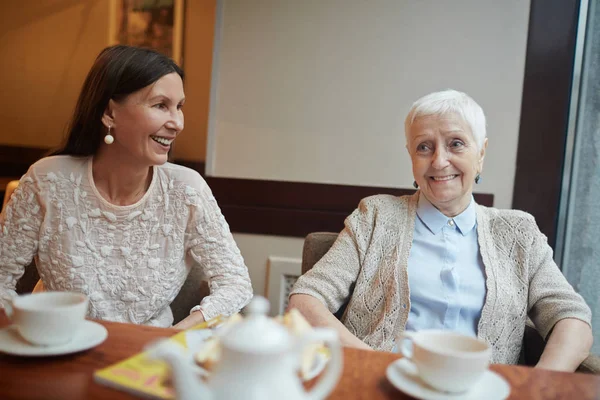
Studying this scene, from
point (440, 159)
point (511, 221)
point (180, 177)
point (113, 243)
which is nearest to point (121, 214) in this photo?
point (113, 243)

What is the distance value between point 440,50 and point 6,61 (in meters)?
2.87

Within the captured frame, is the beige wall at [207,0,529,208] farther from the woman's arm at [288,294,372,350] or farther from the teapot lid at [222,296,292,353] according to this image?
the teapot lid at [222,296,292,353]

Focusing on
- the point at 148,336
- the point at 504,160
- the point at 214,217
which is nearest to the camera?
the point at 148,336

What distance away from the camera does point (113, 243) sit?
155 cm

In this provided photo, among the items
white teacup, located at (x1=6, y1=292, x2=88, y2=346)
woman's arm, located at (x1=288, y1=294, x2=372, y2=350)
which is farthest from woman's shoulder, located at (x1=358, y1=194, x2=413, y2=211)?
white teacup, located at (x1=6, y1=292, x2=88, y2=346)

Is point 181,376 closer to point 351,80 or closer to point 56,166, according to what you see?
point 56,166

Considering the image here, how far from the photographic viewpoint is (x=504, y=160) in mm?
2262

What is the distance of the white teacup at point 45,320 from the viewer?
0.87 metres

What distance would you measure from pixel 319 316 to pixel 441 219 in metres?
0.51

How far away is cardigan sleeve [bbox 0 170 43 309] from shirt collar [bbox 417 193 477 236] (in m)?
1.16

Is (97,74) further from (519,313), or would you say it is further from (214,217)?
(519,313)

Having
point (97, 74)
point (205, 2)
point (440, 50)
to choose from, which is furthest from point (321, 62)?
point (97, 74)

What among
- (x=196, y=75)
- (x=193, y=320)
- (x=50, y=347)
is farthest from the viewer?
(x=196, y=75)

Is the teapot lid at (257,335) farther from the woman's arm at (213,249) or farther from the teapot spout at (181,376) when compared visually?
the woman's arm at (213,249)
